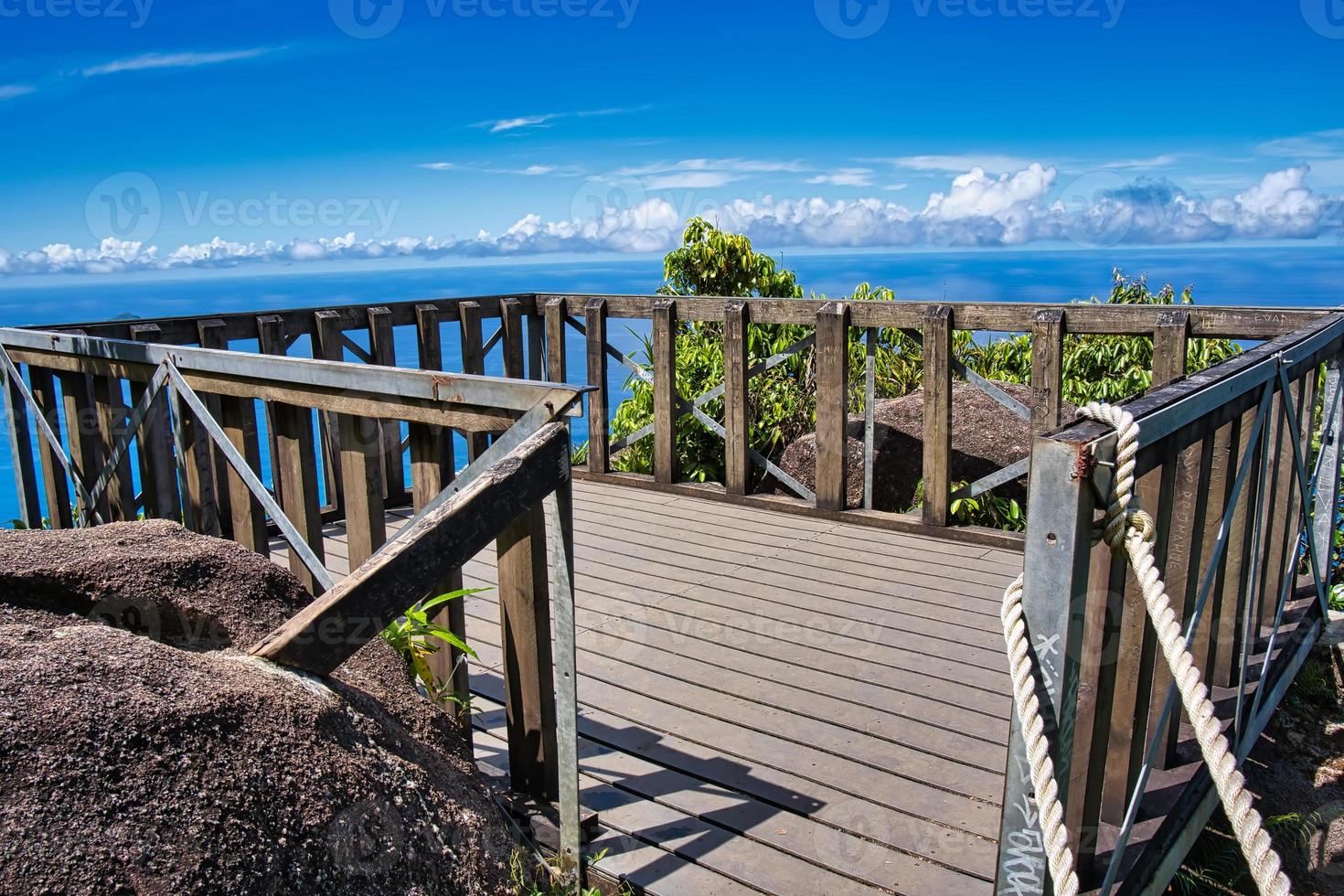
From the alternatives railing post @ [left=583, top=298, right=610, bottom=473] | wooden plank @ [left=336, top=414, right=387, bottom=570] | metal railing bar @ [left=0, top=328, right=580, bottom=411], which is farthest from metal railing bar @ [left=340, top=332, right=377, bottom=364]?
wooden plank @ [left=336, top=414, right=387, bottom=570]

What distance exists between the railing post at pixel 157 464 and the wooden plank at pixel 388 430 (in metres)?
1.88

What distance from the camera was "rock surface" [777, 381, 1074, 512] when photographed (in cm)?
642

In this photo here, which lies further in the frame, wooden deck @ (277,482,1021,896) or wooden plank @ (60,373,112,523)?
wooden plank @ (60,373,112,523)

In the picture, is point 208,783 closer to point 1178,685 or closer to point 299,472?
point 1178,685

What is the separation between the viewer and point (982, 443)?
21.5 feet

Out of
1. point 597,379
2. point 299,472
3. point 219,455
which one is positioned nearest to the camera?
point 299,472

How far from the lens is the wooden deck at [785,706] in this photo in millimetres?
2750

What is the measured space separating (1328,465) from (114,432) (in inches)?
214

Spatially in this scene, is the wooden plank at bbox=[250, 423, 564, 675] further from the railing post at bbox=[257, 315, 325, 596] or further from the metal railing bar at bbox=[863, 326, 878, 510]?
the metal railing bar at bbox=[863, 326, 878, 510]

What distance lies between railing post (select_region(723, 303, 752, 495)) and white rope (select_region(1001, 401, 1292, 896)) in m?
4.42

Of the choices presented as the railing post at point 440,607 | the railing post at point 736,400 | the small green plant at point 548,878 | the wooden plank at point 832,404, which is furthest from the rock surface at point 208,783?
the railing post at point 736,400

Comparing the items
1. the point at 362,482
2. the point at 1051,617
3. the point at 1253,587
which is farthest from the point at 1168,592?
the point at 362,482

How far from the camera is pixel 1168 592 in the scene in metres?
2.68

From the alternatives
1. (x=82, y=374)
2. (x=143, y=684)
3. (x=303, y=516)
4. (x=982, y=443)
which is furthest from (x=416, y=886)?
(x=982, y=443)
